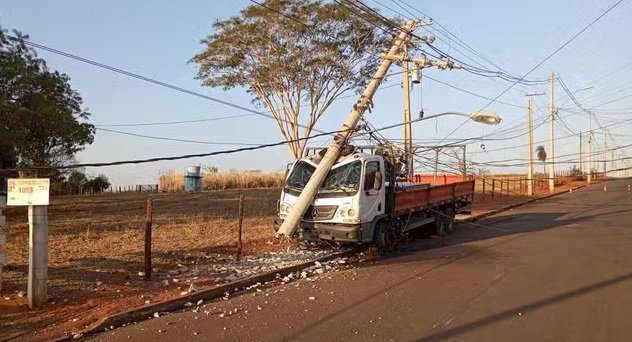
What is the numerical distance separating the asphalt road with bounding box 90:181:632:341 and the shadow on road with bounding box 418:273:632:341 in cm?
1

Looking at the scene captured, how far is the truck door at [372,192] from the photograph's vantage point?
1417 centimetres

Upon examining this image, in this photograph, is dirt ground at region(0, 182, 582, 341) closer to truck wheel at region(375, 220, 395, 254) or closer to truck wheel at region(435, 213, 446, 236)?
truck wheel at region(375, 220, 395, 254)

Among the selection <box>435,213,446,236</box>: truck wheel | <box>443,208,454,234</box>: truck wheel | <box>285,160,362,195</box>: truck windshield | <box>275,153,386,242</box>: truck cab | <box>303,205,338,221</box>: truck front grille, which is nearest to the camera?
<box>275,153,386,242</box>: truck cab

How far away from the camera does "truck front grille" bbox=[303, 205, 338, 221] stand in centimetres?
1438

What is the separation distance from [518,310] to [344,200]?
6.17m

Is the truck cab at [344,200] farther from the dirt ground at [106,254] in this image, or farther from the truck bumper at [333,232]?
the dirt ground at [106,254]

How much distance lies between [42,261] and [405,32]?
14.0 meters

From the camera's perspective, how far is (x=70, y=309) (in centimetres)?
865

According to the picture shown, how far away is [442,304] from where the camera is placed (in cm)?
902

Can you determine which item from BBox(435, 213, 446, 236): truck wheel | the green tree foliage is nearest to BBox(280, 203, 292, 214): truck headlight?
BBox(435, 213, 446, 236): truck wheel

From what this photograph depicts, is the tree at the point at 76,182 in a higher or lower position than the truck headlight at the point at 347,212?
higher

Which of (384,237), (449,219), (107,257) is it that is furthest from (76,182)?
(384,237)

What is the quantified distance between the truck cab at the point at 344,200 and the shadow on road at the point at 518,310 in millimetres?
5133

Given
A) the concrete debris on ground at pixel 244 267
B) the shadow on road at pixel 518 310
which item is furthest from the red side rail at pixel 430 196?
the shadow on road at pixel 518 310
